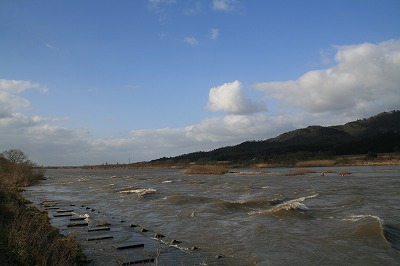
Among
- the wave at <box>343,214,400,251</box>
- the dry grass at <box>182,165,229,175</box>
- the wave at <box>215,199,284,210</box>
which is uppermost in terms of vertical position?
the dry grass at <box>182,165,229,175</box>

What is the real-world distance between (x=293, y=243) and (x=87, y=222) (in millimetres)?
12035

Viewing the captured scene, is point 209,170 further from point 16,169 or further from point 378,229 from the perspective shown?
point 378,229

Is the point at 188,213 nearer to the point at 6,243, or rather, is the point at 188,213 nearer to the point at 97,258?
the point at 97,258

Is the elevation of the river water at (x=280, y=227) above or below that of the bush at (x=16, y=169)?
below

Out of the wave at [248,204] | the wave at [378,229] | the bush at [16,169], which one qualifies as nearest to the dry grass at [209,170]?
the bush at [16,169]

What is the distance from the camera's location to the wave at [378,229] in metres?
14.6

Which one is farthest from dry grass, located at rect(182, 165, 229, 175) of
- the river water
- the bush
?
the river water

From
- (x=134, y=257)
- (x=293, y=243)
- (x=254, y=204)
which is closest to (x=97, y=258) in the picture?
(x=134, y=257)

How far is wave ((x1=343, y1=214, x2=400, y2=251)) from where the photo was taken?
573 inches

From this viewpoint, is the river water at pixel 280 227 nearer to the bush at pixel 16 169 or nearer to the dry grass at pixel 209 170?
the bush at pixel 16 169

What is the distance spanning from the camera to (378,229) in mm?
16016

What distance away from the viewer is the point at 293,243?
584 inches

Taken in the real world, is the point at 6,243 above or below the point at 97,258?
above

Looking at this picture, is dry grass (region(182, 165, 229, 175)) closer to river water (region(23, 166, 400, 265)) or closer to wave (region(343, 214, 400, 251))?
river water (region(23, 166, 400, 265))
